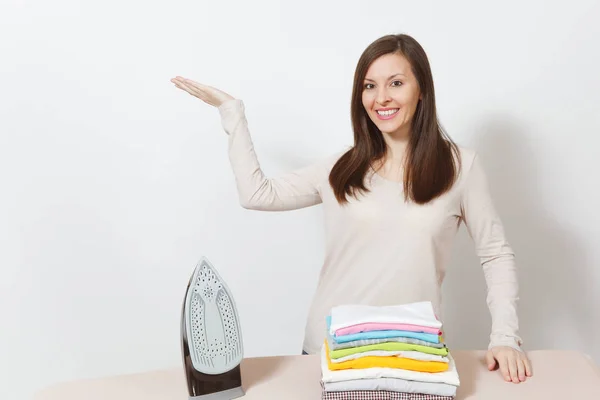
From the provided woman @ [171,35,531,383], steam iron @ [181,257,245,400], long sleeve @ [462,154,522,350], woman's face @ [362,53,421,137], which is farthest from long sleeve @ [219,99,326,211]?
steam iron @ [181,257,245,400]

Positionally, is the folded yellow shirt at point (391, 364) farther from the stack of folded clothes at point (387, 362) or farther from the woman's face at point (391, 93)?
the woman's face at point (391, 93)

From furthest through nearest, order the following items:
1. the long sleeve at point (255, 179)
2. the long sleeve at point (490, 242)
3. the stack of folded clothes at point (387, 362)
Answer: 1. the long sleeve at point (255, 179)
2. the long sleeve at point (490, 242)
3. the stack of folded clothes at point (387, 362)

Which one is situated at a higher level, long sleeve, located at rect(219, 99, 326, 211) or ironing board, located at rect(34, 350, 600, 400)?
long sleeve, located at rect(219, 99, 326, 211)

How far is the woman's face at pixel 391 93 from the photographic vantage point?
210 centimetres

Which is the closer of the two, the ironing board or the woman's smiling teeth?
the ironing board

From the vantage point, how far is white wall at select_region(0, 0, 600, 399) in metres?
2.78

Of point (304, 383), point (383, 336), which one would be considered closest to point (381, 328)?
point (383, 336)

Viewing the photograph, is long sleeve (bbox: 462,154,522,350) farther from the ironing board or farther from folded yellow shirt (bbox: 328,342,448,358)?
folded yellow shirt (bbox: 328,342,448,358)

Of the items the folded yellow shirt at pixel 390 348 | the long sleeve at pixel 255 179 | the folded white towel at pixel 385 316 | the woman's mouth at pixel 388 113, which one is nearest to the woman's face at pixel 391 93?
the woman's mouth at pixel 388 113

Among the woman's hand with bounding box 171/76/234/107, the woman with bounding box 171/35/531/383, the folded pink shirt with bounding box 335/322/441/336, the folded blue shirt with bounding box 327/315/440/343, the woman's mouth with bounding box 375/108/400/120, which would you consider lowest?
the folded blue shirt with bounding box 327/315/440/343

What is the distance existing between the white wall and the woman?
2.23 ft

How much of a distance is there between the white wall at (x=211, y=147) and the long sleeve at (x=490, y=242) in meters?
0.77

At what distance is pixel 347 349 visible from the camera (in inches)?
63.9

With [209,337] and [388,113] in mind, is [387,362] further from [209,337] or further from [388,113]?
[388,113]
